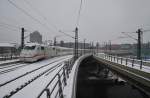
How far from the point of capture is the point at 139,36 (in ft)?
96.0

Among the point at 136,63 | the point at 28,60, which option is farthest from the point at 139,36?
the point at 28,60

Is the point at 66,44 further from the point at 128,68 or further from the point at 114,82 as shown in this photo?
the point at 128,68

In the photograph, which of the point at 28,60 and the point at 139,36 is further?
the point at 139,36

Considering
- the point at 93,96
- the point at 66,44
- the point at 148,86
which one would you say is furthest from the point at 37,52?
the point at 66,44

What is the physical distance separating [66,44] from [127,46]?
2131 inches

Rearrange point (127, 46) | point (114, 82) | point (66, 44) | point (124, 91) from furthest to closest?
point (66, 44) → point (127, 46) → point (114, 82) → point (124, 91)

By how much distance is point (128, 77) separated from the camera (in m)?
18.8

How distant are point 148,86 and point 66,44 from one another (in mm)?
132960

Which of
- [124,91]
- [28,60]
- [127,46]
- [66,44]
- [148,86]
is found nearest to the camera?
[148,86]

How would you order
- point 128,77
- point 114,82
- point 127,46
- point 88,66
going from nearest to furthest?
1. point 128,77
2. point 114,82
3. point 88,66
4. point 127,46

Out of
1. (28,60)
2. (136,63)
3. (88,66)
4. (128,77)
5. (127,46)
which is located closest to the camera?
(128,77)

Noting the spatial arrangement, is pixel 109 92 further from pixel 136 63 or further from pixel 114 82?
pixel 136 63

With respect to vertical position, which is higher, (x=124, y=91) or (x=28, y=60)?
(x=28, y=60)

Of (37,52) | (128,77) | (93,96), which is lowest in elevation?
(93,96)
